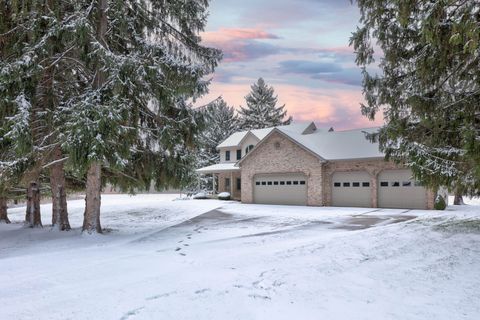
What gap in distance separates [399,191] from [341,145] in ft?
16.7

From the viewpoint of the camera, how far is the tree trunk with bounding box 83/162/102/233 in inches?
450

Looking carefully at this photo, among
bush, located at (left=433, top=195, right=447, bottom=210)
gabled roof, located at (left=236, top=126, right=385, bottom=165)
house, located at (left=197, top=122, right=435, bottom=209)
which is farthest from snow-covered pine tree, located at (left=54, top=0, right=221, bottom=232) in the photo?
bush, located at (left=433, top=195, right=447, bottom=210)

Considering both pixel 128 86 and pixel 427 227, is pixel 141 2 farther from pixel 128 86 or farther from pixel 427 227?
pixel 427 227

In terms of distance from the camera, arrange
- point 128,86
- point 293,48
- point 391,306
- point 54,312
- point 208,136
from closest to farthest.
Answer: point 54,312, point 391,306, point 128,86, point 293,48, point 208,136

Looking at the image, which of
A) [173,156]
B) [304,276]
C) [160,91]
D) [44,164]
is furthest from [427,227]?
[44,164]

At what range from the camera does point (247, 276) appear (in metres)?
6.57

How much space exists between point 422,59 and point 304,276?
626 centimetres

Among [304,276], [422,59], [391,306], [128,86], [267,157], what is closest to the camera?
[391,306]

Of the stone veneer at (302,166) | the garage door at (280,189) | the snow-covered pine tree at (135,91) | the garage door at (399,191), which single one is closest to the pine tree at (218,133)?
the stone veneer at (302,166)

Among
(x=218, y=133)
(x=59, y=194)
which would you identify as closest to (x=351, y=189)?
(x=59, y=194)

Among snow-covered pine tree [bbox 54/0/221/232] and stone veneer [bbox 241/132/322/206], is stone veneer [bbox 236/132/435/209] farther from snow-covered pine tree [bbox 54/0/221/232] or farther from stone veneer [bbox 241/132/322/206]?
snow-covered pine tree [bbox 54/0/221/232]

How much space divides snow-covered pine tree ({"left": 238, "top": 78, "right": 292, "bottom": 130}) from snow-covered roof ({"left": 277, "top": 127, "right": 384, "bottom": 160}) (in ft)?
80.0

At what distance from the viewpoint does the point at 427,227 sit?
1243 centimetres

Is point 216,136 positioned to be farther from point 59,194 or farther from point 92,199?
point 92,199
